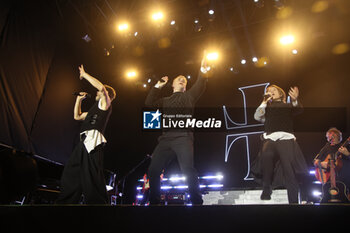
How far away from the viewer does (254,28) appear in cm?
778

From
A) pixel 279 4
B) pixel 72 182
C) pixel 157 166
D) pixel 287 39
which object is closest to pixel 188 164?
pixel 157 166

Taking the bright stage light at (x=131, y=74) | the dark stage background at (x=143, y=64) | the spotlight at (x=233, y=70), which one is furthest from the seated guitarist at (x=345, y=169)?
the bright stage light at (x=131, y=74)

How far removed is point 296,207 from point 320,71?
26.0 ft

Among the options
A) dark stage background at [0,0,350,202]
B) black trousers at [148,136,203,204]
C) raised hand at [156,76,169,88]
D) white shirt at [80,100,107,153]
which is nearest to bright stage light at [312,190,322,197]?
dark stage background at [0,0,350,202]

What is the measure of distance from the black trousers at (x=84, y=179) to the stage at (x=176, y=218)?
1.54m

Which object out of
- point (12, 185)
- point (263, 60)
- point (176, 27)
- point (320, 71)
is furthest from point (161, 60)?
point (12, 185)

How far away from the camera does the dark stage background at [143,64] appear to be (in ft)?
17.1

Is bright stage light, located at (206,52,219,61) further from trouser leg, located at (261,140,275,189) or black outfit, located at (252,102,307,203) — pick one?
trouser leg, located at (261,140,275,189)

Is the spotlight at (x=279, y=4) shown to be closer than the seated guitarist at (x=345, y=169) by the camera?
No

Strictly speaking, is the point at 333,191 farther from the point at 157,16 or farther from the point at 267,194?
the point at 157,16

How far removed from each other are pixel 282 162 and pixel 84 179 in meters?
2.49

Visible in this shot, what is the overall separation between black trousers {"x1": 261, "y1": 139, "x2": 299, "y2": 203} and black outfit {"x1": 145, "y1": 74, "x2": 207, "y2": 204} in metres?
1.19

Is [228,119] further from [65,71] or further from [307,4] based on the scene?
[65,71]

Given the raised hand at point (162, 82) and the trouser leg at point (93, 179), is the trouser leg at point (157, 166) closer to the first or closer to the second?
the trouser leg at point (93, 179)
